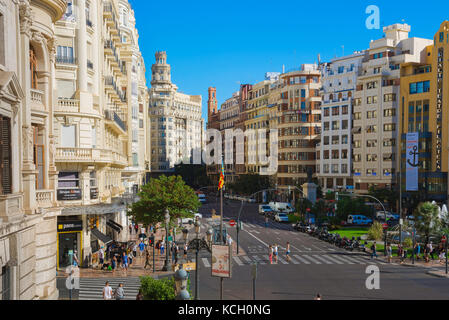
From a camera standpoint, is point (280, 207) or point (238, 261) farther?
point (280, 207)

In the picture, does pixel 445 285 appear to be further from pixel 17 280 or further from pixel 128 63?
pixel 128 63

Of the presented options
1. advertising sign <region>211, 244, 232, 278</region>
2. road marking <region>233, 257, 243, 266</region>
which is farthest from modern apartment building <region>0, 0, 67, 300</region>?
road marking <region>233, 257, 243, 266</region>

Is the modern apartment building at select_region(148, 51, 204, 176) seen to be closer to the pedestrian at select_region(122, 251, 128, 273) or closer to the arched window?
the pedestrian at select_region(122, 251, 128, 273)

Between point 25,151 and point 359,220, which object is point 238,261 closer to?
point 25,151

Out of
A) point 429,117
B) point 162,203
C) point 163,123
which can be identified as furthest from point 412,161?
point 163,123

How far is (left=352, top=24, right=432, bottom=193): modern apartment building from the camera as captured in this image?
89625 mm

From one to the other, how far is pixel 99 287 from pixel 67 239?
660cm

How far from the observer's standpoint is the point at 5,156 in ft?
48.9

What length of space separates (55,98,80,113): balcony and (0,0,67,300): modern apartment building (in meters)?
12.4

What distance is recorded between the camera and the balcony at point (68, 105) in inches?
1345

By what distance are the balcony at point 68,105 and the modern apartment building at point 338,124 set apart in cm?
7224

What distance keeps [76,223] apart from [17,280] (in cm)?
2084

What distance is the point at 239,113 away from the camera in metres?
148

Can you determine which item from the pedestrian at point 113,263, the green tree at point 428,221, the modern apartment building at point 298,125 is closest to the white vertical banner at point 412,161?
the modern apartment building at point 298,125
